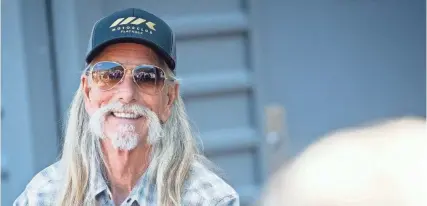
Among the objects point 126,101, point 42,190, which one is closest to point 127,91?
point 126,101

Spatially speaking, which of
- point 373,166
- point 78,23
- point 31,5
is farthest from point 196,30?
point 373,166

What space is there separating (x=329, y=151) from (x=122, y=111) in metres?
1.67

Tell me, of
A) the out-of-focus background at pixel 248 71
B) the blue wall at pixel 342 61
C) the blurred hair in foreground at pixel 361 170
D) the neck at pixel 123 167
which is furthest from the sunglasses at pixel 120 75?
the blurred hair in foreground at pixel 361 170

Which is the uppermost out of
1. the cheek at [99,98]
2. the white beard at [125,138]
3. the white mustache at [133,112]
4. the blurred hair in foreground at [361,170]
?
the cheek at [99,98]

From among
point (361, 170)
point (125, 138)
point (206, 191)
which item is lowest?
point (361, 170)

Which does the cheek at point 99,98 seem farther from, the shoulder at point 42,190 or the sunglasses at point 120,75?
the shoulder at point 42,190

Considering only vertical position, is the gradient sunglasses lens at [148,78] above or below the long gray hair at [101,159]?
above

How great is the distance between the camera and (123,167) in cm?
180

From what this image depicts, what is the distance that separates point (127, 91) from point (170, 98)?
0.54 feet

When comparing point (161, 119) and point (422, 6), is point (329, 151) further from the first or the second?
point (161, 119)

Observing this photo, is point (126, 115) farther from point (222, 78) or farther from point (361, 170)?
point (361, 170)

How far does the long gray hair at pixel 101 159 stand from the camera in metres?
1.82

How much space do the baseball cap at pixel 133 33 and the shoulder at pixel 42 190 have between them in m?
0.34

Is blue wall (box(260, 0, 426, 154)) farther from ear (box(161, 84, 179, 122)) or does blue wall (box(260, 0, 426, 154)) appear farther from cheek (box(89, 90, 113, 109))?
cheek (box(89, 90, 113, 109))
